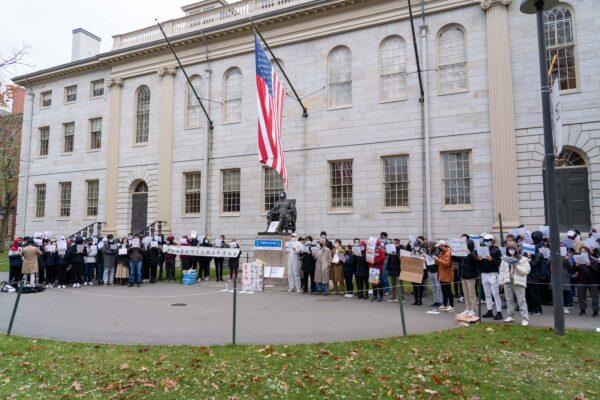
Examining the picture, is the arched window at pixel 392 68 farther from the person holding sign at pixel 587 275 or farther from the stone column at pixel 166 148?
the stone column at pixel 166 148

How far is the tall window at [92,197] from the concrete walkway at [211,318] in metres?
15.6

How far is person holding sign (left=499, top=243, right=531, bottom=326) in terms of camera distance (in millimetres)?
10094

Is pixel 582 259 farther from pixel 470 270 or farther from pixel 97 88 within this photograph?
pixel 97 88

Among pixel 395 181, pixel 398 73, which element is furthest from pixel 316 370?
pixel 398 73

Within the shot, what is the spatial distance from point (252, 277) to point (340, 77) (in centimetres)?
1168

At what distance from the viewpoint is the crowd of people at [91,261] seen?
1689cm

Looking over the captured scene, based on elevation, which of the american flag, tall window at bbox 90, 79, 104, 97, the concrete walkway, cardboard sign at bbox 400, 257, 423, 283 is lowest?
the concrete walkway

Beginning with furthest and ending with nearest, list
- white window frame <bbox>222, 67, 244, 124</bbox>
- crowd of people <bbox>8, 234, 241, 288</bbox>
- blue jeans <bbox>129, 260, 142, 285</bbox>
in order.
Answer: white window frame <bbox>222, 67, 244, 124</bbox>, blue jeans <bbox>129, 260, 142, 285</bbox>, crowd of people <bbox>8, 234, 241, 288</bbox>

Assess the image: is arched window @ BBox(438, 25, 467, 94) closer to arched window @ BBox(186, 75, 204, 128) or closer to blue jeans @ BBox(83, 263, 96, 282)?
arched window @ BBox(186, 75, 204, 128)

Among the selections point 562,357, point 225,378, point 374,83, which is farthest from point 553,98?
point 374,83

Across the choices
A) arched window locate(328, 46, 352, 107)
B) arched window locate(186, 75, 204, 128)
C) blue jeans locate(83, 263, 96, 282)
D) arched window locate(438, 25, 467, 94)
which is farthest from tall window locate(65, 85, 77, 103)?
arched window locate(438, 25, 467, 94)

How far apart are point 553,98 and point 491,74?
34.6 feet

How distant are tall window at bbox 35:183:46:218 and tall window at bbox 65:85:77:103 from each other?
21.0 ft

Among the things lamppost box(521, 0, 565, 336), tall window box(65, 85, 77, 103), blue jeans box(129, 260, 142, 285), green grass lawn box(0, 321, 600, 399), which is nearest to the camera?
green grass lawn box(0, 321, 600, 399)
